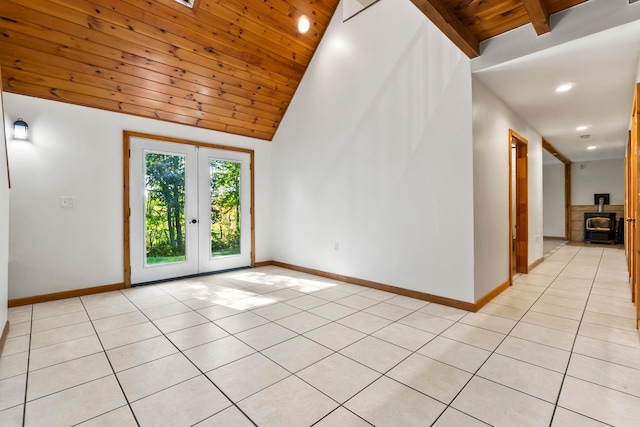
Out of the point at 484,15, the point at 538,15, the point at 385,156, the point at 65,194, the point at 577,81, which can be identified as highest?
the point at 484,15

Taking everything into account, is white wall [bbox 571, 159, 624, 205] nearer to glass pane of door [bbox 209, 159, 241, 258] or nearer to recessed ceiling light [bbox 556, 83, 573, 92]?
recessed ceiling light [bbox 556, 83, 573, 92]

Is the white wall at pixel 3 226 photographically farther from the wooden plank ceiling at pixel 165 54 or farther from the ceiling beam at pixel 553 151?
the ceiling beam at pixel 553 151

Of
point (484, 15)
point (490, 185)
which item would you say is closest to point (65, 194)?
point (484, 15)

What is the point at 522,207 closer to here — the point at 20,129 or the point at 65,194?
the point at 65,194

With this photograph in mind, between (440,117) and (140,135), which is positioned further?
(140,135)

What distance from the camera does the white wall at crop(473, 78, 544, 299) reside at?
3.21 m

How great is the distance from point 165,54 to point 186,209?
2.12 metres

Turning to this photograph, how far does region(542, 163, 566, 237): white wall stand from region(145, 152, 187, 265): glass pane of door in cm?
1047

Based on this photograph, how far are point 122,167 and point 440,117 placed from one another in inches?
161

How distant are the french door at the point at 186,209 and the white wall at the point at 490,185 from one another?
371cm

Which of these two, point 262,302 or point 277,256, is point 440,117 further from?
point 277,256

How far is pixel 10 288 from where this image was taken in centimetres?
336

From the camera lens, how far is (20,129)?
3.36 metres

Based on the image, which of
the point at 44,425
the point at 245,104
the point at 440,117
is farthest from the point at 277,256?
the point at 44,425
